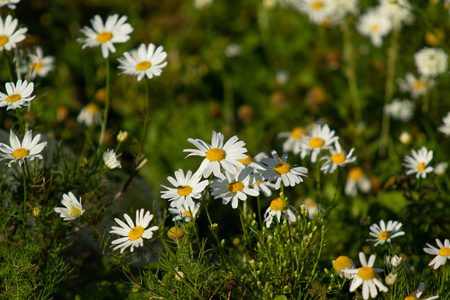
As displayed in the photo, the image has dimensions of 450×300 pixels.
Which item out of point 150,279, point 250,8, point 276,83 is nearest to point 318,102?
point 276,83

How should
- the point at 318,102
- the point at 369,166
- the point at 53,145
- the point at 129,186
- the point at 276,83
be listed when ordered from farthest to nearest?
the point at 276,83 < the point at 318,102 < the point at 369,166 < the point at 53,145 < the point at 129,186

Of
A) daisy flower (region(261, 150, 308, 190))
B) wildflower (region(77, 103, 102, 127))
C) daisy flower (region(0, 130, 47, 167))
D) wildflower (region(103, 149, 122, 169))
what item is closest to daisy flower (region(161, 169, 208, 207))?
daisy flower (region(261, 150, 308, 190))

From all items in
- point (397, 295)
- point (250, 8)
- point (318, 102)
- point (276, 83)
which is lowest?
point (397, 295)

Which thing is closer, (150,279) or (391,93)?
(150,279)

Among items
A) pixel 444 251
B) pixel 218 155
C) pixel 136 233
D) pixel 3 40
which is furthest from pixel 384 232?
pixel 3 40

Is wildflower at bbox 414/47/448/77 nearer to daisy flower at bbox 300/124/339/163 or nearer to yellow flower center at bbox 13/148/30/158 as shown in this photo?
daisy flower at bbox 300/124/339/163

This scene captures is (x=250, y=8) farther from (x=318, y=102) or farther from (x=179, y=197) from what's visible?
Result: (x=179, y=197)
